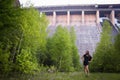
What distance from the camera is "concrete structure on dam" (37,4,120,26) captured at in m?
56.5

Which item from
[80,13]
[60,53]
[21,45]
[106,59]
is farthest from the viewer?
[80,13]

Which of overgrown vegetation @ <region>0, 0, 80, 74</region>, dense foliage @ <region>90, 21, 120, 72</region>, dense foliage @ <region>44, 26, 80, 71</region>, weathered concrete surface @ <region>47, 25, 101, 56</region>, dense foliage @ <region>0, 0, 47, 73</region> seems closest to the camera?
overgrown vegetation @ <region>0, 0, 80, 74</region>

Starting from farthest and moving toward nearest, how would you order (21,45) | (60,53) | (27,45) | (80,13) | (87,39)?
(80,13) → (87,39) → (60,53) → (27,45) → (21,45)

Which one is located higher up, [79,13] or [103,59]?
[79,13]

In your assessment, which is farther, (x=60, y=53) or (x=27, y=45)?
(x=60, y=53)

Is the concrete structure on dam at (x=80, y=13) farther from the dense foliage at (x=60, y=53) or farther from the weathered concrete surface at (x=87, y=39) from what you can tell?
the dense foliage at (x=60, y=53)

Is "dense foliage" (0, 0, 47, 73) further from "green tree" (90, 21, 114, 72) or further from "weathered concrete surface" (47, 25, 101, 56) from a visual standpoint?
"weathered concrete surface" (47, 25, 101, 56)

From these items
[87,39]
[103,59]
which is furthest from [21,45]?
[87,39]

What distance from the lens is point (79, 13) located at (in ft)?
191

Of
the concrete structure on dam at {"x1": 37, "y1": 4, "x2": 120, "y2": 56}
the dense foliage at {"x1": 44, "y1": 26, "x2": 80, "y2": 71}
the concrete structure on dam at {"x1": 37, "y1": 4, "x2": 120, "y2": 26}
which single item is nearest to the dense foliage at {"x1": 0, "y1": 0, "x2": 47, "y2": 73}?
the dense foliage at {"x1": 44, "y1": 26, "x2": 80, "y2": 71}

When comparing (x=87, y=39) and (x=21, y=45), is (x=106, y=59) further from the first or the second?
(x=87, y=39)

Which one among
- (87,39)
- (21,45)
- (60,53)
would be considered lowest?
(60,53)

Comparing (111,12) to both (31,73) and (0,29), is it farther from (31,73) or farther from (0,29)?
(0,29)

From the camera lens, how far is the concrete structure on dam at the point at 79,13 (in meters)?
56.5
